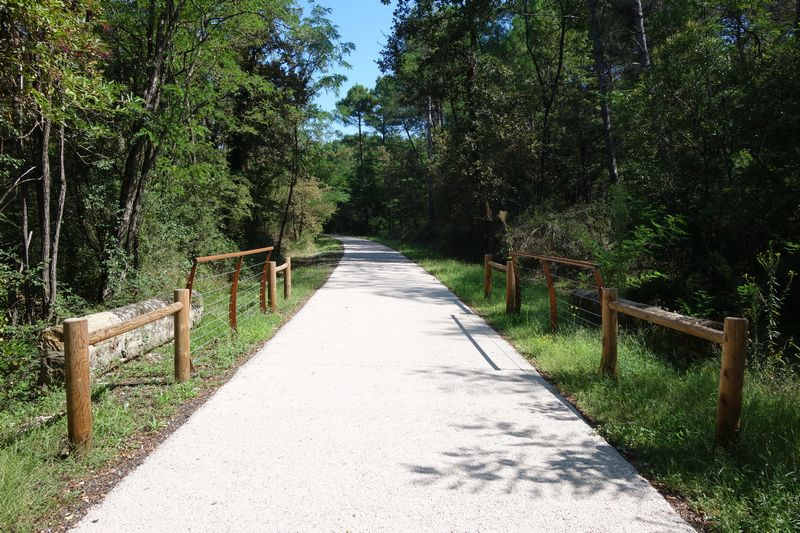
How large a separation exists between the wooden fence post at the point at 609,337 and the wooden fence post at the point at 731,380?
1.59 meters

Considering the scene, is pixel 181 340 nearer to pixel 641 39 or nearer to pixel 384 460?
pixel 384 460

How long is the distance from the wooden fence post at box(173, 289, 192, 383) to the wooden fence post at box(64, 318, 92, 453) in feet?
5.26

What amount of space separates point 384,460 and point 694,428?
241cm

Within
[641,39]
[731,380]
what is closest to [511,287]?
[731,380]

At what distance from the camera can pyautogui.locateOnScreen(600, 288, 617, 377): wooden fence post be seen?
522cm

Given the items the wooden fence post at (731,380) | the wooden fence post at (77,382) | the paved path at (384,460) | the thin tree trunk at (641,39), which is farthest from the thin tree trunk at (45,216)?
the thin tree trunk at (641,39)

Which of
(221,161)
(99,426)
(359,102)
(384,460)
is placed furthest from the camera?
(359,102)

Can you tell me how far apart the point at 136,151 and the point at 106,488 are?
8.31m

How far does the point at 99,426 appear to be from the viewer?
403 cm

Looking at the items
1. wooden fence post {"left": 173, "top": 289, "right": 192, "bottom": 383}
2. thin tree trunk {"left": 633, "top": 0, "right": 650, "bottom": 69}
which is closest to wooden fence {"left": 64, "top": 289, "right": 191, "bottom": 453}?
wooden fence post {"left": 173, "top": 289, "right": 192, "bottom": 383}

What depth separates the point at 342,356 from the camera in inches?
252

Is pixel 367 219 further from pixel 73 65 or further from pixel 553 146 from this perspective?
pixel 73 65

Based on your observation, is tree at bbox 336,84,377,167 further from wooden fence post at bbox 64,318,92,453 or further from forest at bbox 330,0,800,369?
wooden fence post at bbox 64,318,92,453

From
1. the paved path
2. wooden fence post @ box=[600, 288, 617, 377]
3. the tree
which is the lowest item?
the paved path
